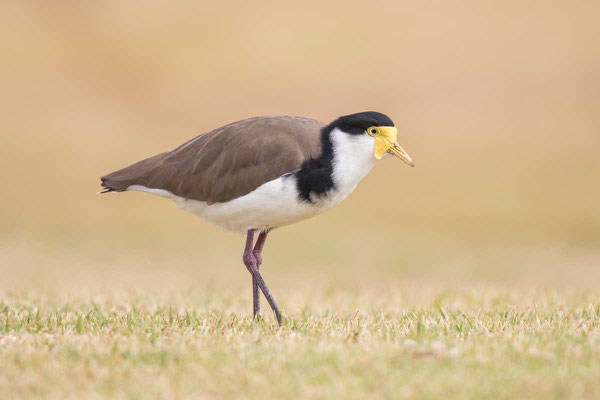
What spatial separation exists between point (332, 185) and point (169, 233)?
33.4ft

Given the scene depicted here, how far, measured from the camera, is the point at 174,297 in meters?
7.63

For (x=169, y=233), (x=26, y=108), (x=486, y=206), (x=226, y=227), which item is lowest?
(x=486, y=206)

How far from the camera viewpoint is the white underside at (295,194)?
527cm

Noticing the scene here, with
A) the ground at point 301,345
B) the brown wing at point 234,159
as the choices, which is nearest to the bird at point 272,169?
the brown wing at point 234,159

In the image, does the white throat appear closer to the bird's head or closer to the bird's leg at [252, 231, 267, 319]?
the bird's head

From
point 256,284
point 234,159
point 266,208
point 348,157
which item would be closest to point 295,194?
point 266,208

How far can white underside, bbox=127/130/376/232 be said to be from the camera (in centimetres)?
527

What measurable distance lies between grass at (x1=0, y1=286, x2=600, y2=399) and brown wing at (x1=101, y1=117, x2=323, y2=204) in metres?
0.96

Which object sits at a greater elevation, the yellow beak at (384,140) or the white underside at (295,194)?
the yellow beak at (384,140)

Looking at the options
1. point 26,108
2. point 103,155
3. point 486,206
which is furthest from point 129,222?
point 486,206

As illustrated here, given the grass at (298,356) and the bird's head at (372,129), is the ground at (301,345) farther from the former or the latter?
the bird's head at (372,129)

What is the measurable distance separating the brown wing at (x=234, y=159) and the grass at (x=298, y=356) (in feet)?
3.13

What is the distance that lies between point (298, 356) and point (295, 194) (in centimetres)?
151

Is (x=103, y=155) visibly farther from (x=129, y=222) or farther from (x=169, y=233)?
(x=169, y=233)
